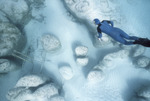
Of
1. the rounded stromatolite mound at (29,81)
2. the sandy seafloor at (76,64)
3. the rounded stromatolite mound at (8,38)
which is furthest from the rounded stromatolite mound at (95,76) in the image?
the rounded stromatolite mound at (8,38)

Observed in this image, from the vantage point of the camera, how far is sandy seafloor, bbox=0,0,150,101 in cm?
713

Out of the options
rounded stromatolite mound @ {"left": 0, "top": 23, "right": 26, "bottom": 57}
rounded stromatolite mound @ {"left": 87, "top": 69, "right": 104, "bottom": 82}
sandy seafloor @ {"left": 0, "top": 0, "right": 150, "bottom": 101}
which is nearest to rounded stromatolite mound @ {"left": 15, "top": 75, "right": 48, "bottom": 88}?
sandy seafloor @ {"left": 0, "top": 0, "right": 150, "bottom": 101}

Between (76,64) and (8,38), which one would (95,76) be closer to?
(76,64)

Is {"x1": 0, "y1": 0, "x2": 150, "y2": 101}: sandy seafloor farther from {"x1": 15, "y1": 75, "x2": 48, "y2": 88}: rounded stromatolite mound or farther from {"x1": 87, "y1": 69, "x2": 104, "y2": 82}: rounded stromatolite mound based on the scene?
{"x1": 15, "y1": 75, "x2": 48, "y2": 88}: rounded stromatolite mound

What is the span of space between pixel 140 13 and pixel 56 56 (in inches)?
280

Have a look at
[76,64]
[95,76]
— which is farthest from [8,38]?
[95,76]

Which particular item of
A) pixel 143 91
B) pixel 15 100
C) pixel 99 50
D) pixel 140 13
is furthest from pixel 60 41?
pixel 140 13

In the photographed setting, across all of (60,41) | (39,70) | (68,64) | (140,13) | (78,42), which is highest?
(140,13)

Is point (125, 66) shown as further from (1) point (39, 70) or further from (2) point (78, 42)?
(1) point (39, 70)

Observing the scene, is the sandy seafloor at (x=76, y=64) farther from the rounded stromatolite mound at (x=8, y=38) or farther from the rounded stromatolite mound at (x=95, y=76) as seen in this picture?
the rounded stromatolite mound at (x=8, y=38)

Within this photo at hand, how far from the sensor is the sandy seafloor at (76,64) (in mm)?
7129

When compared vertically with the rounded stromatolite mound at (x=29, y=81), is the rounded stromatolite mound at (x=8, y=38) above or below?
above

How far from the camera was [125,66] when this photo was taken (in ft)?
25.9

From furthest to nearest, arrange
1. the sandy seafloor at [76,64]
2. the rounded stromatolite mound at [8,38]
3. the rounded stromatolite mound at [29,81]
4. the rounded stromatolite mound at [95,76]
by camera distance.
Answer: the sandy seafloor at [76,64] → the rounded stromatolite mound at [95,76] → the rounded stromatolite mound at [8,38] → the rounded stromatolite mound at [29,81]
